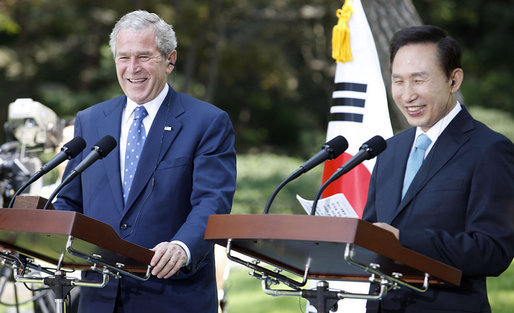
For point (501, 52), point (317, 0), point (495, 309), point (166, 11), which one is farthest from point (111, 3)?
point (495, 309)

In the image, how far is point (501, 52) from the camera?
18.7m

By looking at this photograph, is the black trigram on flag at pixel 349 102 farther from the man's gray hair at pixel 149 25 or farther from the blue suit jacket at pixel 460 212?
the blue suit jacket at pixel 460 212

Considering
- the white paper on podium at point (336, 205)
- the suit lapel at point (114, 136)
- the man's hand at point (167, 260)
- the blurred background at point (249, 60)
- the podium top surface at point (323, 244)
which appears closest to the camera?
the podium top surface at point (323, 244)

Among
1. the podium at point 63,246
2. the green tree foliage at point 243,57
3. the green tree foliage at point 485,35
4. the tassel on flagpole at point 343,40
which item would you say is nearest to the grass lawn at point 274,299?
the tassel on flagpole at point 343,40

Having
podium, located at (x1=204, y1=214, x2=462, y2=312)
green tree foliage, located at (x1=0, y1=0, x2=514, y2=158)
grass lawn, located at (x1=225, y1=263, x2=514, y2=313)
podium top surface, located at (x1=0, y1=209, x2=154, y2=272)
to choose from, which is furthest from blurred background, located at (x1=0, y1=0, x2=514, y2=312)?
podium, located at (x1=204, y1=214, x2=462, y2=312)

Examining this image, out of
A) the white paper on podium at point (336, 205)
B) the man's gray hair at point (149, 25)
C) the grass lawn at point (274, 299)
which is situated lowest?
the grass lawn at point (274, 299)

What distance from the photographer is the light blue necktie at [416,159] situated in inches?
112

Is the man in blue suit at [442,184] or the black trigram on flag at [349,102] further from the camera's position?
the black trigram on flag at [349,102]

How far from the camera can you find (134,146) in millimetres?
3244

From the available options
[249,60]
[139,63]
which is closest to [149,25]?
[139,63]

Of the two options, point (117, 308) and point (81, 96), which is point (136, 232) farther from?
point (81, 96)

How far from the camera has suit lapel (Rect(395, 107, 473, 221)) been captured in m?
2.70

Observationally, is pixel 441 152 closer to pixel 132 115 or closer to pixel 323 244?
pixel 323 244

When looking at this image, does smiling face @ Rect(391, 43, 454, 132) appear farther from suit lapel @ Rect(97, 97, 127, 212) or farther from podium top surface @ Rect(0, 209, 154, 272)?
suit lapel @ Rect(97, 97, 127, 212)
